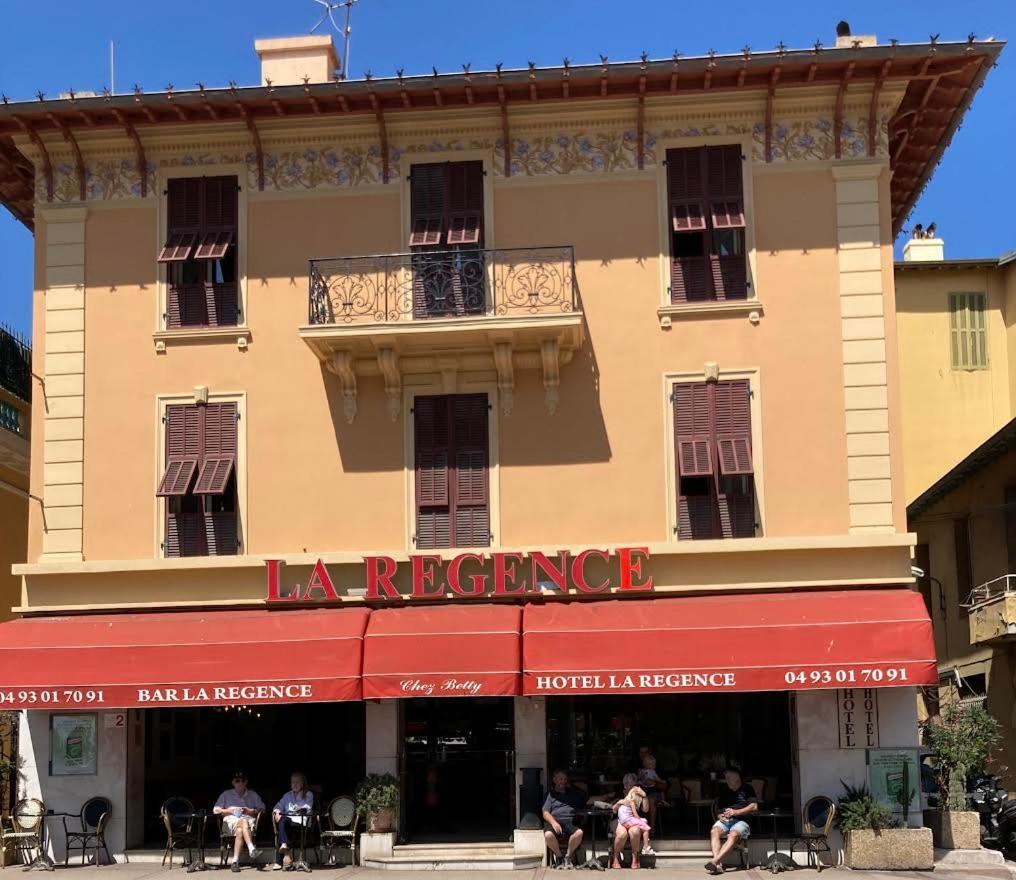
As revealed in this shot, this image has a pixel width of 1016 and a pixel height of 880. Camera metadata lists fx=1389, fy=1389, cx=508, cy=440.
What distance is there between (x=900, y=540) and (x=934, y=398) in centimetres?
1784

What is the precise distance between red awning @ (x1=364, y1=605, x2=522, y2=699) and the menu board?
173 inches

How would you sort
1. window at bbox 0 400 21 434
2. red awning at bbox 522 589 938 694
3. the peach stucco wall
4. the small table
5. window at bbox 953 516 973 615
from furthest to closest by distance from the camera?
1. window at bbox 953 516 973 615
2. window at bbox 0 400 21 434
3. the peach stucco wall
4. the small table
5. red awning at bbox 522 589 938 694

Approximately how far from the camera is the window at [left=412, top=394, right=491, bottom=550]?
19.6m

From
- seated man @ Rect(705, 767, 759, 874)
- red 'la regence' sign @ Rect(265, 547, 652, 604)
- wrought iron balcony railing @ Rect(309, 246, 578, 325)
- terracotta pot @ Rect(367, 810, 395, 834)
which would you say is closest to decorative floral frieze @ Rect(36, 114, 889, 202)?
wrought iron balcony railing @ Rect(309, 246, 578, 325)

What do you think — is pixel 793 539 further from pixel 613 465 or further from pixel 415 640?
pixel 415 640

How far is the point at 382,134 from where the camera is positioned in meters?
20.2

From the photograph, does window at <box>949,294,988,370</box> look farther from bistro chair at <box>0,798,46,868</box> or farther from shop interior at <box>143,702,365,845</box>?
bistro chair at <box>0,798,46,868</box>

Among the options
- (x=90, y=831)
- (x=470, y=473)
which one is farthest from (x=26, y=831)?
(x=470, y=473)

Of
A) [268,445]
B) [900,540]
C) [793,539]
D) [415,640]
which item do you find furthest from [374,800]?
[900,540]

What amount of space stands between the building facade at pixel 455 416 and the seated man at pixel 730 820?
0.94m

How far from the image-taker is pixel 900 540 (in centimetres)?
1877

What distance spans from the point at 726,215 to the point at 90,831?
40.8 feet

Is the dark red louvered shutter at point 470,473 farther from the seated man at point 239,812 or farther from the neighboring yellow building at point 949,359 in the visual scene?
the neighboring yellow building at point 949,359

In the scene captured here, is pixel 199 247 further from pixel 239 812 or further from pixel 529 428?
pixel 239 812
